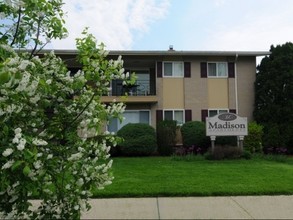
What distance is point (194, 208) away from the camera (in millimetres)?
7836

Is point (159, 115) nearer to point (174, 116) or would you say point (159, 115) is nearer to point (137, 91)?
point (174, 116)

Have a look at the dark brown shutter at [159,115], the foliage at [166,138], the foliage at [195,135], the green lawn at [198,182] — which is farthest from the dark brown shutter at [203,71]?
the green lawn at [198,182]

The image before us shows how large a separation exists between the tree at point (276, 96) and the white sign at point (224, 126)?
3223 millimetres

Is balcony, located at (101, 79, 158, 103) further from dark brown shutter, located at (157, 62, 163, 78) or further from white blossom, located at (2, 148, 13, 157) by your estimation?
white blossom, located at (2, 148, 13, 157)

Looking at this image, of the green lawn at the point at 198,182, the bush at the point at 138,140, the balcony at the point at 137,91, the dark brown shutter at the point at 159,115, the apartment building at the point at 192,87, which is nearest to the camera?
the green lawn at the point at 198,182

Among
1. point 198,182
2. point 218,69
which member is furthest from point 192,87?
point 198,182

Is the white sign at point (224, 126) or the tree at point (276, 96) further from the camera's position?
the tree at point (276, 96)

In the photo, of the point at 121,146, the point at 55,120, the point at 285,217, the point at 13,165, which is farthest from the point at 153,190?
the point at 121,146

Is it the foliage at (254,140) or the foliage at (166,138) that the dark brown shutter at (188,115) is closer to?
the foliage at (166,138)

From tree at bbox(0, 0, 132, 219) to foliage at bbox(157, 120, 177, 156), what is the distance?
15.7 metres

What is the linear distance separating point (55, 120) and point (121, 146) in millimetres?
15419

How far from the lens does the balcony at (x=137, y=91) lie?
24062mm

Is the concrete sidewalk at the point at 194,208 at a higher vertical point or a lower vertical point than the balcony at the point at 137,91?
lower

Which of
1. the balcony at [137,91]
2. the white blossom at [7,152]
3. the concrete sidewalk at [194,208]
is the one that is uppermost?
the balcony at [137,91]
